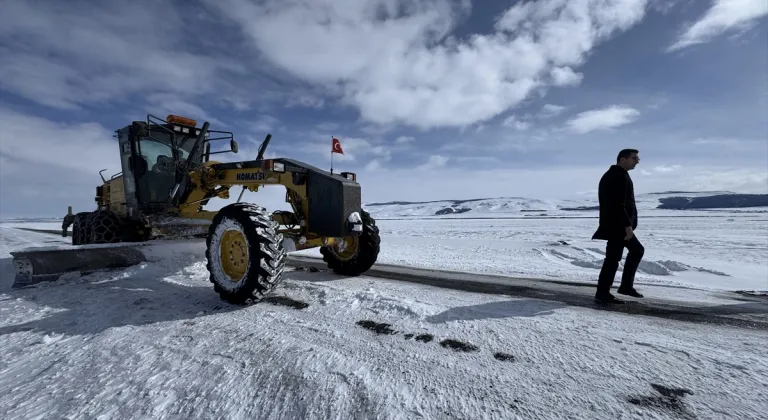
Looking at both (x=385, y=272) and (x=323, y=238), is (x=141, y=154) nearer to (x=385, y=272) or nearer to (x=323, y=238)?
(x=323, y=238)

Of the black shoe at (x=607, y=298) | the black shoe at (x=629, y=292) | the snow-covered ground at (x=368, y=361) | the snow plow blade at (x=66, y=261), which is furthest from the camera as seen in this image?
the snow plow blade at (x=66, y=261)

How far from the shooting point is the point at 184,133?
752 cm

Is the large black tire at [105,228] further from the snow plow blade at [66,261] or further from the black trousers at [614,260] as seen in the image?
the black trousers at [614,260]

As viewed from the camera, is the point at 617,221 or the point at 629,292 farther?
the point at 629,292

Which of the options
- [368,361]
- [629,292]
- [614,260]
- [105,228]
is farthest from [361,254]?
[105,228]

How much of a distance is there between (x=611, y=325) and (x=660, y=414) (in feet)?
4.34

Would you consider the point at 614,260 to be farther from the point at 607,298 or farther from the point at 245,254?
the point at 245,254

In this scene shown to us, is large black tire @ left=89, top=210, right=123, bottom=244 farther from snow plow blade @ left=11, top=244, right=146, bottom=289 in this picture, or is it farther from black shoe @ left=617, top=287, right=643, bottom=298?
black shoe @ left=617, top=287, right=643, bottom=298

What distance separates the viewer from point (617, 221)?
149 inches

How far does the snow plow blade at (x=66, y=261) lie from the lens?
4793mm

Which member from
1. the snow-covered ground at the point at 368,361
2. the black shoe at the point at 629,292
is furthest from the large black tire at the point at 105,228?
the black shoe at the point at 629,292

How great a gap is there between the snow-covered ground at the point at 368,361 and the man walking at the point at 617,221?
68 cm

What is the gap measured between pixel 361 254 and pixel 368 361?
3.07m

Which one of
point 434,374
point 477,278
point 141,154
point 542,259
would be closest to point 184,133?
point 141,154
